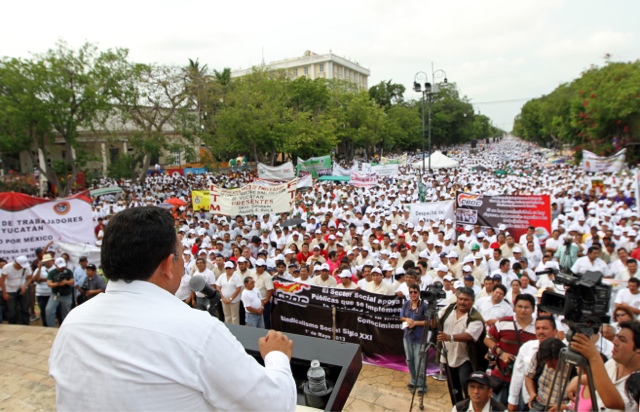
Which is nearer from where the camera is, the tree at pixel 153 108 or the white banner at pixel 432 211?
the white banner at pixel 432 211

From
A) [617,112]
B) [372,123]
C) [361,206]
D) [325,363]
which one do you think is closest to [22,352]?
[325,363]

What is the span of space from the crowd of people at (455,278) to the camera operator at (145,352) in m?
0.51

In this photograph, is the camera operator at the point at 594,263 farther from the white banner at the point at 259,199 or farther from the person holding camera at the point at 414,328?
the white banner at the point at 259,199

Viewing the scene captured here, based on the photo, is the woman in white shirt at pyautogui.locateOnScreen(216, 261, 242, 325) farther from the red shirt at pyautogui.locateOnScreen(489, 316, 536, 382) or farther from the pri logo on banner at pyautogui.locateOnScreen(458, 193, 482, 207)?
the pri logo on banner at pyautogui.locateOnScreen(458, 193, 482, 207)

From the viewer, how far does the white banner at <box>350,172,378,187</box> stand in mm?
19016

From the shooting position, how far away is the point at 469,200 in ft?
37.2

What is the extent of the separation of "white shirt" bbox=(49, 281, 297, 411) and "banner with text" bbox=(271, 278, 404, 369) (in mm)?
5175

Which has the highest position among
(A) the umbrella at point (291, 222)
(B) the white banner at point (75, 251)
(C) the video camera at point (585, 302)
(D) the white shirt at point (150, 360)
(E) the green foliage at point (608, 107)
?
(E) the green foliage at point (608, 107)

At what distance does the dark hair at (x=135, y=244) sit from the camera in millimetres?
1377

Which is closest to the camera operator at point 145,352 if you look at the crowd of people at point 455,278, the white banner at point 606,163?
the crowd of people at point 455,278

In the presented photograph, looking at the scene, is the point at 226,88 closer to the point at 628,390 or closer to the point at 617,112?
the point at 617,112

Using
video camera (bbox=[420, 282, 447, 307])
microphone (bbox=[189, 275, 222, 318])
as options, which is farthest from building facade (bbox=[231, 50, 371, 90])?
microphone (bbox=[189, 275, 222, 318])

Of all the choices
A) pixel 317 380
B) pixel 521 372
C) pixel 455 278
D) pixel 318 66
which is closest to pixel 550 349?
pixel 521 372

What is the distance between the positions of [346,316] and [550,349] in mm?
3509
